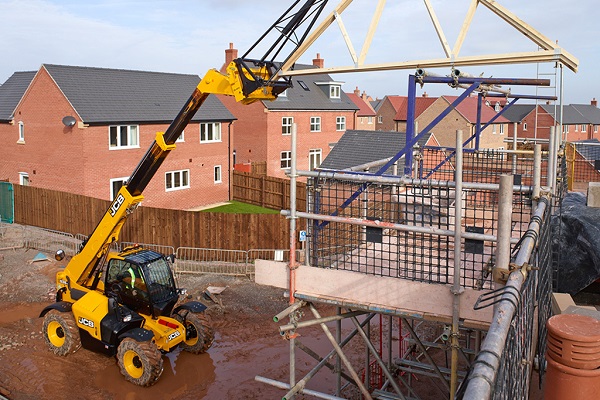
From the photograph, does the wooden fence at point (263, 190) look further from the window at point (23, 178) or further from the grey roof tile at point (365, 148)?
the window at point (23, 178)

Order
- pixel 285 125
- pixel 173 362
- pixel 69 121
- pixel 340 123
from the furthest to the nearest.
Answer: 1. pixel 340 123
2. pixel 285 125
3. pixel 69 121
4. pixel 173 362

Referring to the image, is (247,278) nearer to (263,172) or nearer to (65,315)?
(65,315)

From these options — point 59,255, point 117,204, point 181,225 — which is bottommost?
point 181,225

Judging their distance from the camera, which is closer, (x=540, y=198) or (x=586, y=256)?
(x=540, y=198)

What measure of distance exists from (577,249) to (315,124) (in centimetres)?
3386

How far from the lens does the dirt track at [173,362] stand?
12.9 metres

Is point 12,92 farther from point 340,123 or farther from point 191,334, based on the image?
point 191,334

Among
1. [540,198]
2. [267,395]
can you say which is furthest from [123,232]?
[540,198]

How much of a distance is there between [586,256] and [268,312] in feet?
33.0

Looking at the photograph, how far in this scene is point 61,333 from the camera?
47.7ft

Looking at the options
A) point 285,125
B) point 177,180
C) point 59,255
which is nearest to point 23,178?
point 177,180

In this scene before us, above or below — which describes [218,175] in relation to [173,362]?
above

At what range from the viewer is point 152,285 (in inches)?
538

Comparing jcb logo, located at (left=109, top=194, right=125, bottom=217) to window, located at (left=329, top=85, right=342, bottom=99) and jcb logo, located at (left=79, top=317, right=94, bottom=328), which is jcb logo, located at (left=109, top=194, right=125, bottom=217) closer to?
jcb logo, located at (left=79, top=317, right=94, bottom=328)
